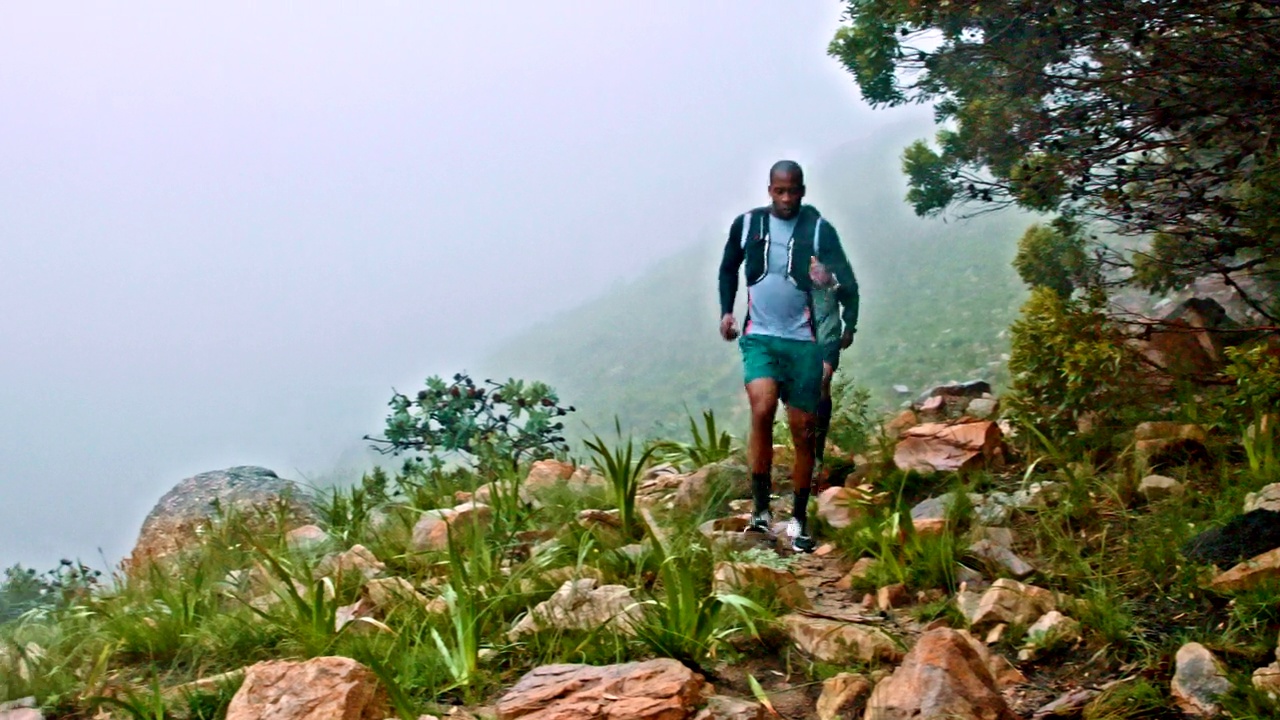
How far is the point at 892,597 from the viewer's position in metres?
4.79

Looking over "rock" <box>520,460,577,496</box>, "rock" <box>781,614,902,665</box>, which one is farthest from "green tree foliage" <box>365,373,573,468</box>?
"rock" <box>781,614,902,665</box>

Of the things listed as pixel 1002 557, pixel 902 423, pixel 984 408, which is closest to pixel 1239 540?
pixel 1002 557

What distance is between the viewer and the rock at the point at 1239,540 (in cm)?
430

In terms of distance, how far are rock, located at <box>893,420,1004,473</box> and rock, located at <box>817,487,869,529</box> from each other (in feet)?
1.39

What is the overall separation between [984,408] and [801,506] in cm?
247

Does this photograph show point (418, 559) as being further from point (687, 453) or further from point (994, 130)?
point (994, 130)

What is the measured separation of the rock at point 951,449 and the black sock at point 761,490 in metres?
0.91

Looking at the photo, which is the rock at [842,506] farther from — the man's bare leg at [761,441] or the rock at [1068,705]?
the rock at [1068,705]

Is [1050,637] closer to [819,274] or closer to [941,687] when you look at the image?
[941,687]

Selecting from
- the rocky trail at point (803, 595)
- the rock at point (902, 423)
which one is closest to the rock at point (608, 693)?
the rocky trail at point (803, 595)

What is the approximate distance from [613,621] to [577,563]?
0.85m

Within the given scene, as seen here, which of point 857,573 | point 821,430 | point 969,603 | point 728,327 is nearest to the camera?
point 969,603

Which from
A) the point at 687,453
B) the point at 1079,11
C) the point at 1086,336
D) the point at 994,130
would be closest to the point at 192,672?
the point at 687,453

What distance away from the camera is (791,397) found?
570cm
